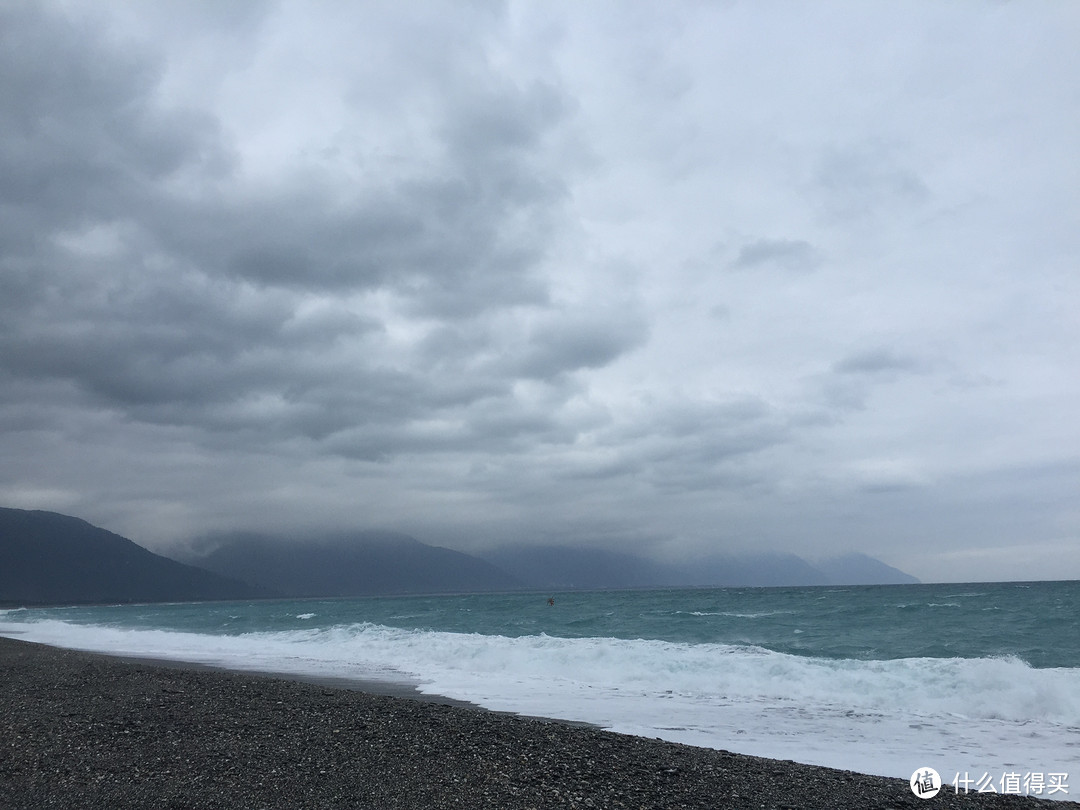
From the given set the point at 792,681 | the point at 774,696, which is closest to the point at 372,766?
the point at 774,696

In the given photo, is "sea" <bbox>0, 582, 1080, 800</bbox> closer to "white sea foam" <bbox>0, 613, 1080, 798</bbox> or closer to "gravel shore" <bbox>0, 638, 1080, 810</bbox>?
"white sea foam" <bbox>0, 613, 1080, 798</bbox>

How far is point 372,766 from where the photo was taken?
27.8 feet

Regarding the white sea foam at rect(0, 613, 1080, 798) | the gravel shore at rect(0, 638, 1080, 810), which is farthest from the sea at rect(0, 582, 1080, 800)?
the gravel shore at rect(0, 638, 1080, 810)

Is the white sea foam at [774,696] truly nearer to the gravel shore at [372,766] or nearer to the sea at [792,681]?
the sea at [792,681]

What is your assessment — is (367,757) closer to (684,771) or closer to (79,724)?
(684,771)

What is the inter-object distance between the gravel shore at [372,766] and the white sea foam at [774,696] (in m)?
1.84

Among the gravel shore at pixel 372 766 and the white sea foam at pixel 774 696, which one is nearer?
the gravel shore at pixel 372 766

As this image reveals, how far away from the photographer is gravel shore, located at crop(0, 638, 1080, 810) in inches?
292

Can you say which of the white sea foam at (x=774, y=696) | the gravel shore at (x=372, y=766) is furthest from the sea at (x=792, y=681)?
the gravel shore at (x=372, y=766)

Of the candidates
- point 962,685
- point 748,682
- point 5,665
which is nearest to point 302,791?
point 748,682

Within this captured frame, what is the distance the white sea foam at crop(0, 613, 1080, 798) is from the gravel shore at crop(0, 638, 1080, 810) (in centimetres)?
184

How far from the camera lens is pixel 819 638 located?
2947 cm

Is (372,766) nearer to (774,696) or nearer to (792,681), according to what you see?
(774,696)

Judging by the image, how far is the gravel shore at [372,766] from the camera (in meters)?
7.41
